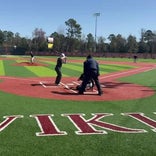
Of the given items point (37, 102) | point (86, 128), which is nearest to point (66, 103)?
point (37, 102)

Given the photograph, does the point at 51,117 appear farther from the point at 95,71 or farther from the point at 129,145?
the point at 95,71

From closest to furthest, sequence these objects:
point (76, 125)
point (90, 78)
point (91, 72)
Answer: point (76, 125) → point (91, 72) → point (90, 78)

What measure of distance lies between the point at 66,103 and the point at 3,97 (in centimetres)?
297

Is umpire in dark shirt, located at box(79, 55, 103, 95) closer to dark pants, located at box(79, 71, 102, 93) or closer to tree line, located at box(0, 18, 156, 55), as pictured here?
dark pants, located at box(79, 71, 102, 93)

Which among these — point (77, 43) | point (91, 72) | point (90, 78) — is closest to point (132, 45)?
point (77, 43)

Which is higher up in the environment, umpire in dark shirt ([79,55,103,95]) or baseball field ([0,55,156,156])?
umpire in dark shirt ([79,55,103,95])

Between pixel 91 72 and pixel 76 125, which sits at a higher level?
pixel 91 72

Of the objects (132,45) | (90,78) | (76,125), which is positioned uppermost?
(132,45)

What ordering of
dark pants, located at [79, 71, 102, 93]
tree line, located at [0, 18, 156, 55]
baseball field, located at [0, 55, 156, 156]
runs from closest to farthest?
baseball field, located at [0, 55, 156, 156]
dark pants, located at [79, 71, 102, 93]
tree line, located at [0, 18, 156, 55]

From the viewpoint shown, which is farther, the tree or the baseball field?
the tree

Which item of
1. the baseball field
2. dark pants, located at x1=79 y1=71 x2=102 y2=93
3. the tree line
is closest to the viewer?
the baseball field

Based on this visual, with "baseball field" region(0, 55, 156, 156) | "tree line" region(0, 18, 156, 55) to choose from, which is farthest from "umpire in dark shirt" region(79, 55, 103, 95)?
"tree line" region(0, 18, 156, 55)

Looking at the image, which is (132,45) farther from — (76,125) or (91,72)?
(76,125)

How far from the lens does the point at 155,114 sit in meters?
10.9
